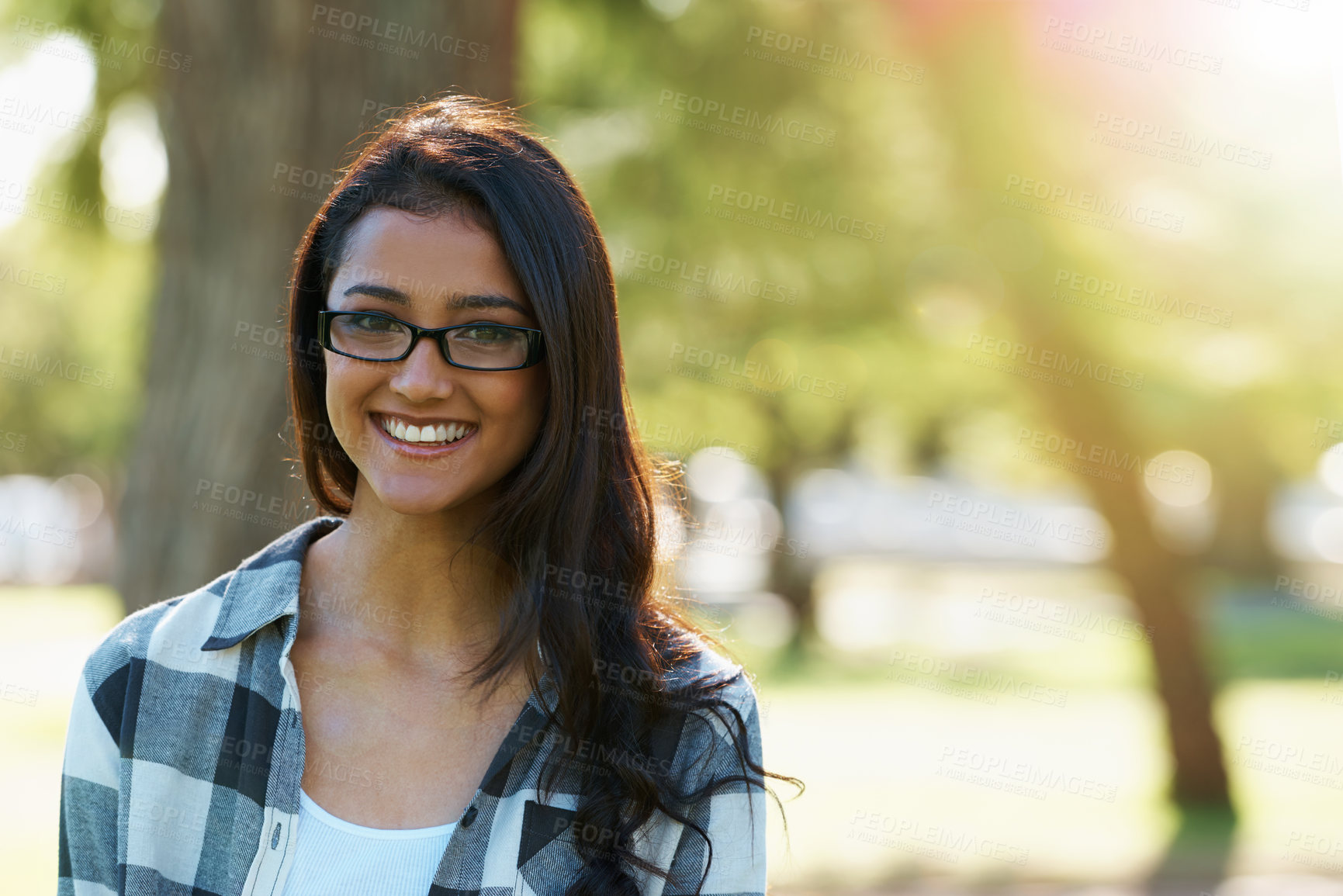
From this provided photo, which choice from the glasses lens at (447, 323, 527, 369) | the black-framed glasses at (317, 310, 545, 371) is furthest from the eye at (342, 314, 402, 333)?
the glasses lens at (447, 323, 527, 369)

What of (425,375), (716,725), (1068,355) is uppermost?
(1068,355)

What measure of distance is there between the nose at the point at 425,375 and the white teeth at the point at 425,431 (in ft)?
0.19

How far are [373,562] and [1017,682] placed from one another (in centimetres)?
1378

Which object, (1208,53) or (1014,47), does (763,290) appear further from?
(1208,53)

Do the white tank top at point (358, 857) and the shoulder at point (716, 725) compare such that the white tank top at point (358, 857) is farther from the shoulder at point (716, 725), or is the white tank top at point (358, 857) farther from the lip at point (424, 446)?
the lip at point (424, 446)

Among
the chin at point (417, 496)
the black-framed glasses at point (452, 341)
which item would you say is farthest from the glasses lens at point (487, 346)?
the chin at point (417, 496)

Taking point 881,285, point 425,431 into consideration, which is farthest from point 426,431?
point 881,285

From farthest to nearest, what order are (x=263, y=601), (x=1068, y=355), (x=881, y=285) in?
(x=881, y=285)
(x=1068, y=355)
(x=263, y=601)

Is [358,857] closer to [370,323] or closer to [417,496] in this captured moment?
[417,496]

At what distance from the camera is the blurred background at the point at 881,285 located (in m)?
4.20

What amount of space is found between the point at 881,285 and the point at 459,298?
862 centimetres

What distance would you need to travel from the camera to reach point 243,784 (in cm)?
218

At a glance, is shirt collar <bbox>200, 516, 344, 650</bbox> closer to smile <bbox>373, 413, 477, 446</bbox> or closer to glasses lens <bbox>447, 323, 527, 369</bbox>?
smile <bbox>373, 413, 477, 446</bbox>

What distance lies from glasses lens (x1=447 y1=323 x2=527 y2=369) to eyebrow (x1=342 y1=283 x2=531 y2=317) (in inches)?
1.6
